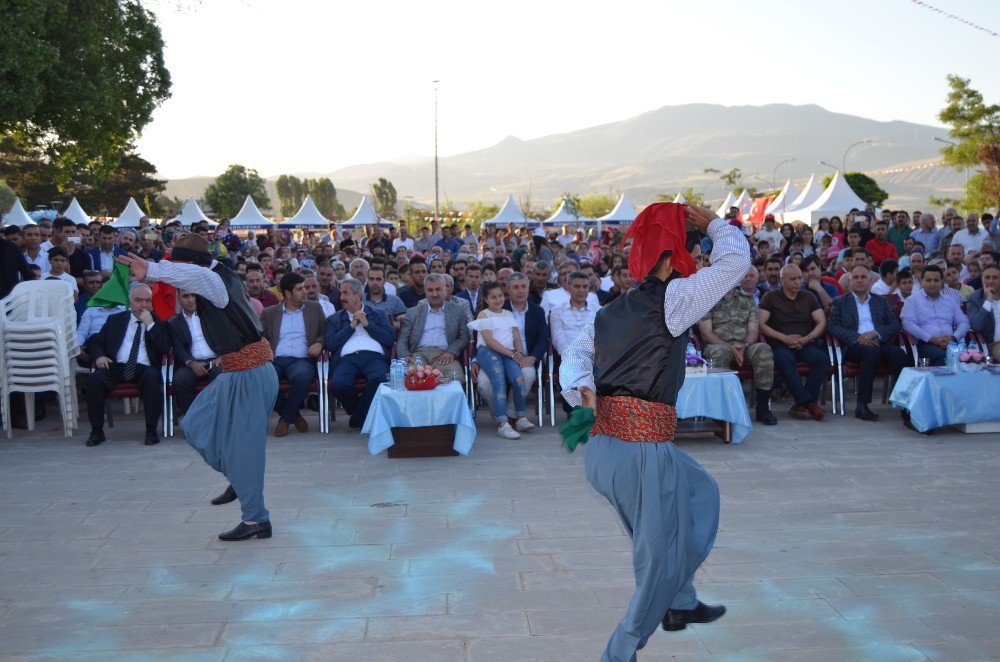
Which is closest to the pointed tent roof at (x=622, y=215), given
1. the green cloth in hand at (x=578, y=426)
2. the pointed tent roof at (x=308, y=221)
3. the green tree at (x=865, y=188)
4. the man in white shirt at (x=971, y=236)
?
the pointed tent roof at (x=308, y=221)

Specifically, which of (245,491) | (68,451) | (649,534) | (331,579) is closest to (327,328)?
(68,451)

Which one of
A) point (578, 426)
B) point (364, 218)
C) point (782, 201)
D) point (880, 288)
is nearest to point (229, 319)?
point (578, 426)

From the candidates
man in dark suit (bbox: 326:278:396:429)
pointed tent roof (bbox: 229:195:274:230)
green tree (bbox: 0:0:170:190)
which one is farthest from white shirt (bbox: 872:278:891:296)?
pointed tent roof (bbox: 229:195:274:230)

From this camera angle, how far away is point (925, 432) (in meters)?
8.06

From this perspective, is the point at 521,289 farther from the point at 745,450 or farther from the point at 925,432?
the point at 925,432

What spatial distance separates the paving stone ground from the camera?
156 inches

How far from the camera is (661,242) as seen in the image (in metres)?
3.47

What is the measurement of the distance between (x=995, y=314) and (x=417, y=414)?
565cm

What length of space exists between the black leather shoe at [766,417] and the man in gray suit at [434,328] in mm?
2741

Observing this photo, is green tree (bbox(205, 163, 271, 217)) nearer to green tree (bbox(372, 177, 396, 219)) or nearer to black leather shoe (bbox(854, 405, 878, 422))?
green tree (bbox(372, 177, 396, 219))

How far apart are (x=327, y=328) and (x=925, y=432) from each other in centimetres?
530

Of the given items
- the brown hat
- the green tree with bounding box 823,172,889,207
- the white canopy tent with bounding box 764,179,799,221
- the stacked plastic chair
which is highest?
the green tree with bounding box 823,172,889,207

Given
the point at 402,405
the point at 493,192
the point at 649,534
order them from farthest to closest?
the point at 493,192 < the point at 402,405 < the point at 649,534

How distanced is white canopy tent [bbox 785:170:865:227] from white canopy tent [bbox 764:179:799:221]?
274cm
